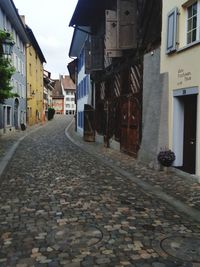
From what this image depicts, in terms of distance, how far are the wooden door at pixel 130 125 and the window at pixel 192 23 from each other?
171 inches

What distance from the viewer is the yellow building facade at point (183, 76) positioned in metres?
10.3

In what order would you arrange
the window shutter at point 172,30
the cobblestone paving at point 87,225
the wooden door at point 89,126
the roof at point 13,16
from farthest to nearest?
the roof at point 13,16 < the wooden door at point 89,126 < the window shutter at point 172,30 < the cobblestone paving at point 87,225

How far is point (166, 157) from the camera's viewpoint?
443 inches

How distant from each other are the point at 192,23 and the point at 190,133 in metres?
3.04

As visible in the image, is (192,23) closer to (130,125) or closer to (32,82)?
(130,125)

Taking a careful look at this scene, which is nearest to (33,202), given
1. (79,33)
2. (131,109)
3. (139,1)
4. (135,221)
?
(135,221)

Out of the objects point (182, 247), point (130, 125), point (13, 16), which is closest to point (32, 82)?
point (13, 16)

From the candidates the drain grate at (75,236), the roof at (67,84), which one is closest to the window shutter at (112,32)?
the drain grate at (75,236)

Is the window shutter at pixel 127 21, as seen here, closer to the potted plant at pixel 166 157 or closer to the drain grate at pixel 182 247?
the potted plant at pixel 166 157

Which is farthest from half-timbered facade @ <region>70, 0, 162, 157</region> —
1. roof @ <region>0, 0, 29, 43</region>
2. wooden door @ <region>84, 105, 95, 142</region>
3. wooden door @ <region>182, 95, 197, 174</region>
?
roof @ <region>0, 0, 29, 43</region>

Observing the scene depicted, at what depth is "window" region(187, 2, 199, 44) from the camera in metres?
10.6

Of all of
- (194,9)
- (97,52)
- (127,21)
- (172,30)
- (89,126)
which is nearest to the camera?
(194,9)

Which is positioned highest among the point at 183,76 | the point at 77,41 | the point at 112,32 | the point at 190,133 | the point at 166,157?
the point at 77,41

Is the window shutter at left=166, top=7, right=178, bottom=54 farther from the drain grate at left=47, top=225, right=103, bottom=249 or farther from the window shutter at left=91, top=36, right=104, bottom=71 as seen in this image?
the window shutter at left=91, top=36, right=104, bottom=71
